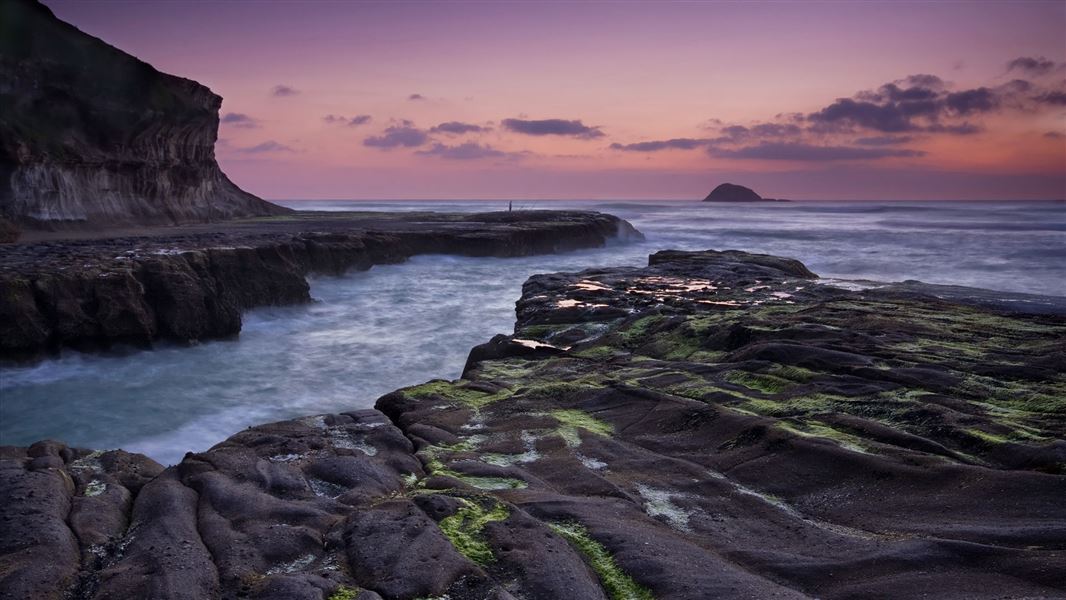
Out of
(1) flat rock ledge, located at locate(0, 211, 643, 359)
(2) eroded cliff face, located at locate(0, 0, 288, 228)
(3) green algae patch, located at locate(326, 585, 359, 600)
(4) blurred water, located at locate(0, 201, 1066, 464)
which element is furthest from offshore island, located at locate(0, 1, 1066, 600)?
(2) eroded cliff face, located at locate(0, 0, 288, 228)

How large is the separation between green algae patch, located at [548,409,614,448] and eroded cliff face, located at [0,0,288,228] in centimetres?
2538

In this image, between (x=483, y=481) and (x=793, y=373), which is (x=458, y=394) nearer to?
(x=483, y=481)

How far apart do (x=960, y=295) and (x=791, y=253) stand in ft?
77.1

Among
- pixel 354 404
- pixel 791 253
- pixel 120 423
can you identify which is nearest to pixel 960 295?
pixel 354 404

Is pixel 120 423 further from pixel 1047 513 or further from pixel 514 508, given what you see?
pixel 1047 513

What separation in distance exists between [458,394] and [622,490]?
8.93 ft

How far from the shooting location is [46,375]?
11133 mm

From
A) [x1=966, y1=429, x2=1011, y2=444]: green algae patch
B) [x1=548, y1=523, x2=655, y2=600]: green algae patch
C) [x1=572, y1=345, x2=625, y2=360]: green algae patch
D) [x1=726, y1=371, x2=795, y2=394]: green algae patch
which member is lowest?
[x1=548, y1=523, x2=655, y2=600]: green algae patch

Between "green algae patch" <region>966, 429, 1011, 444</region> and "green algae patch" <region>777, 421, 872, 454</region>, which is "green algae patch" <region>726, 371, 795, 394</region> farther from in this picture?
"green algae patch" <region>966, 429, 1011, 444</region>

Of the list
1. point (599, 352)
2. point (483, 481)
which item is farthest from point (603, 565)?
point (599, 352)

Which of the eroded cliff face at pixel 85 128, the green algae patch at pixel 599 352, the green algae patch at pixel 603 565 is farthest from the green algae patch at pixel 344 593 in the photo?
the eroded cliff face at pixel 85 128

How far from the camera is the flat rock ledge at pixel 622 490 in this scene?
3166 millimetres

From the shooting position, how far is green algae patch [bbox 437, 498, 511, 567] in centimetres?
→ 343

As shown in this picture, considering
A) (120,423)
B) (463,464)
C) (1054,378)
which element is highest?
(1054,378)
